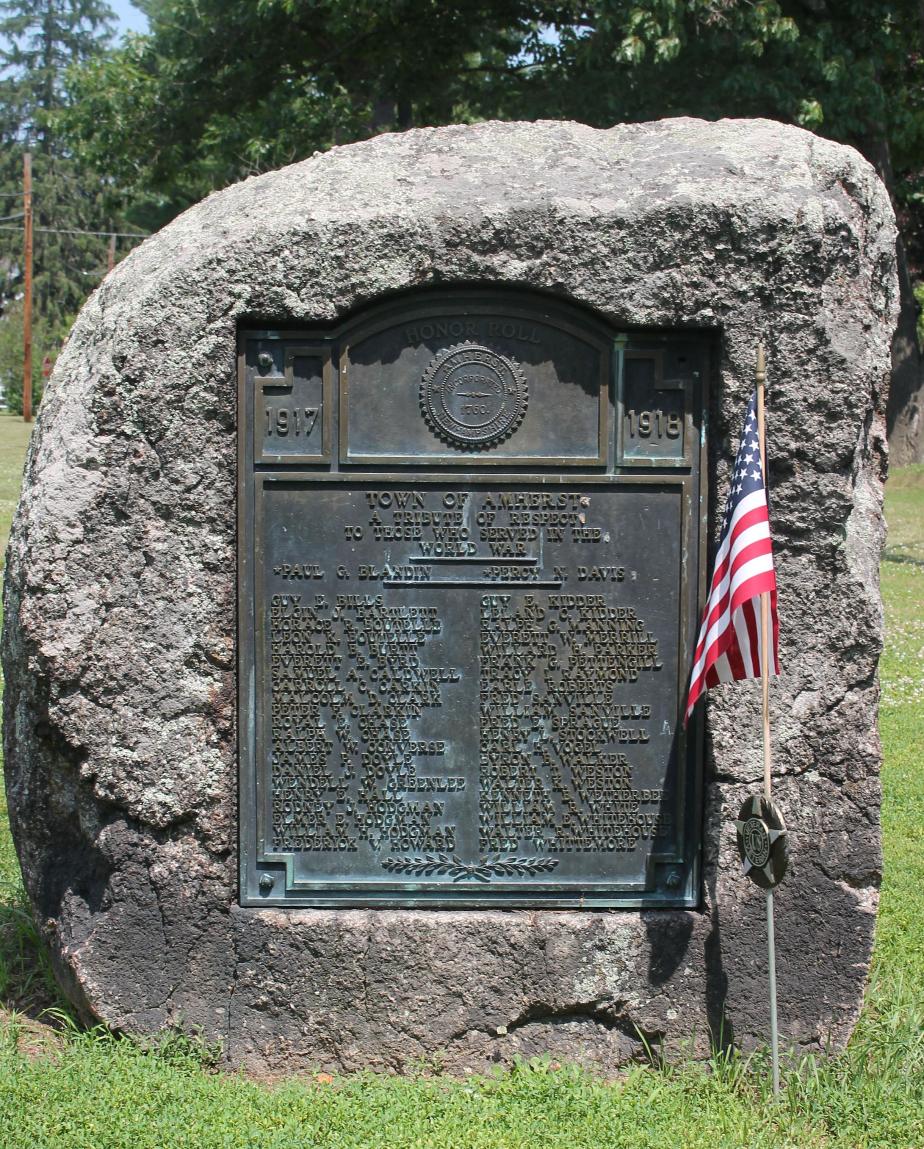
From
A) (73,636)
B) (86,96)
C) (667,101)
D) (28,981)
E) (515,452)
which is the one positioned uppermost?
(86,96)

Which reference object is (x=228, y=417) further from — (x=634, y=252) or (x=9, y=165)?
(x=9, y=165)

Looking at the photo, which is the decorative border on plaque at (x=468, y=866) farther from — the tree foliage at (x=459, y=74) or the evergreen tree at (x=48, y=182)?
the evergreen tree at (x=48, y=182)

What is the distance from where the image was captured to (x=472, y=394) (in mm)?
3955

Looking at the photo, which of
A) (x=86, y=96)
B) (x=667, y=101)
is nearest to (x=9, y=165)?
(x=86, y=96)

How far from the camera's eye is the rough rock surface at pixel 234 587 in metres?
3.81

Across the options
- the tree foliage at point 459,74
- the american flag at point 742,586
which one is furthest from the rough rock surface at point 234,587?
the tree foliage at point 459,74

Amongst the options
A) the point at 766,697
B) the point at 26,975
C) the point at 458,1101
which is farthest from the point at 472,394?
the point at 26,975

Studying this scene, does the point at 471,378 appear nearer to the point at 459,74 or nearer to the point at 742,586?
the point at 742,586

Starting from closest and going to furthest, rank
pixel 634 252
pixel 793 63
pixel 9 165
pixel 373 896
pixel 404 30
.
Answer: pixel 634 252
pixel 373 896
pixel 793 63
pixel 404 30
pixel 9 165

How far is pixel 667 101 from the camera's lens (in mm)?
14320

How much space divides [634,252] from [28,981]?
3.31 m

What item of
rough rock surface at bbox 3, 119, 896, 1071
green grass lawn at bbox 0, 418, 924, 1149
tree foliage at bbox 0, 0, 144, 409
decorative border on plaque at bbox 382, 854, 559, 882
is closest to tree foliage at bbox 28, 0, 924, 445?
rough rock surface at bbox 3, 119, 896, 1071

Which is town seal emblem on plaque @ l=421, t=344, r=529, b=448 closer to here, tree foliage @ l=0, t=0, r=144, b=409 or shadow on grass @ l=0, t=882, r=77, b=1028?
shadow on grass @ l=0, t=882, r=77, b=1028

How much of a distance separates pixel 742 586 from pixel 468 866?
1.32 meters
